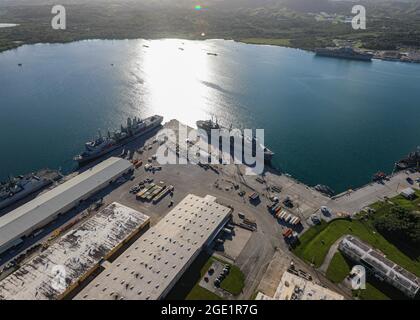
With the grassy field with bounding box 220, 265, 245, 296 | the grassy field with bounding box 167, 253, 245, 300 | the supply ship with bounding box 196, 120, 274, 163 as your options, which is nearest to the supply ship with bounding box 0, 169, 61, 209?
the grassy field with bounding box 167, 253, 245, 300

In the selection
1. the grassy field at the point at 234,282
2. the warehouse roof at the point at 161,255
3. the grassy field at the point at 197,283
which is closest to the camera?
the warehouse roof at the point at 161,255

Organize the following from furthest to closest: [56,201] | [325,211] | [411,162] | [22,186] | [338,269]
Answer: [411,162] → [22,186] → [325,211] → [56,201] → [338,269]

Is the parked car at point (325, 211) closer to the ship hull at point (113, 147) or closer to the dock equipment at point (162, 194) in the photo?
the dock equipment at point (162, 194)

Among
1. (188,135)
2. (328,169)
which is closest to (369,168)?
(328,169)

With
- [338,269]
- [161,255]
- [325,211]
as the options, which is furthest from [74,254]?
[325,211]

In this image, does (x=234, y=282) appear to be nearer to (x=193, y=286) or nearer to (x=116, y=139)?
(x=193, y=286)

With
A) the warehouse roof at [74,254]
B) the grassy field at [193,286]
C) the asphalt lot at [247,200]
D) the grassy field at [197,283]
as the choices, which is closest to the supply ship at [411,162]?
the asphalt lot at [247,200]
